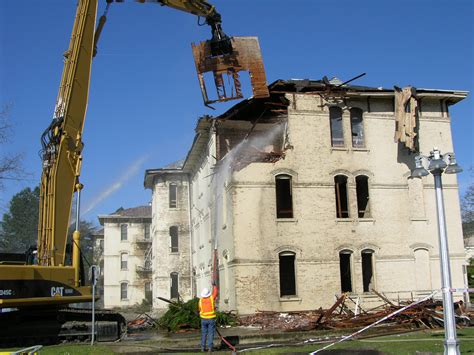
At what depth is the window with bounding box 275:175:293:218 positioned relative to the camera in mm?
26902

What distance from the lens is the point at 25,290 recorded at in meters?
14.8

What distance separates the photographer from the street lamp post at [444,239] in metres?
11.3

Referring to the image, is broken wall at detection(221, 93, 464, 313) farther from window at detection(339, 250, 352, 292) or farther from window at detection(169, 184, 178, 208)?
window at detection(169, 184, 178, 208)

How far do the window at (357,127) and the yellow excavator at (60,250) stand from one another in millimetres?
14511

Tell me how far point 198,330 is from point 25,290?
7732 millimetres

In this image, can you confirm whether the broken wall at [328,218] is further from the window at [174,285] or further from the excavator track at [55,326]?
the window at [174,285]

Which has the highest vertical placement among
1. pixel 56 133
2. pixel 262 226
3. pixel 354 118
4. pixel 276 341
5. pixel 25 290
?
pixel 354 118

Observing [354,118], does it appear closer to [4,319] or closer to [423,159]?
[423,159]

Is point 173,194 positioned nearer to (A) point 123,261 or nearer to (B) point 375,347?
(A) point 123,261

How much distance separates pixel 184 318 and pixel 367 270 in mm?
10082

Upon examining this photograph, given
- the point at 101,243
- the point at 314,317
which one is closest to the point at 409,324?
the point at 314,317

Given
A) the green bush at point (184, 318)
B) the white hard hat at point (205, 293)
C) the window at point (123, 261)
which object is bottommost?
the green bush at point (184, 318)

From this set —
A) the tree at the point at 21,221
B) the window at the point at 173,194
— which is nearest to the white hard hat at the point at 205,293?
the window at the point at 173,194

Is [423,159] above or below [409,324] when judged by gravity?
above
